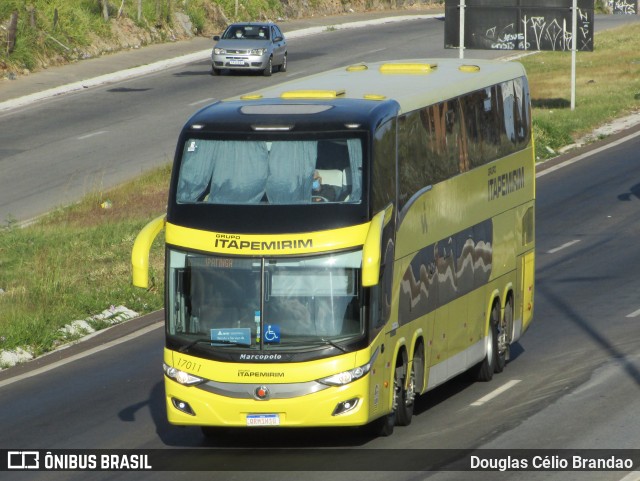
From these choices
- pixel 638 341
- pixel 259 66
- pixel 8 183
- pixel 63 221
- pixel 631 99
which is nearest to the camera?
pixel 638 341

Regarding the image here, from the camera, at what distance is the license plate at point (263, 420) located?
14203 mm

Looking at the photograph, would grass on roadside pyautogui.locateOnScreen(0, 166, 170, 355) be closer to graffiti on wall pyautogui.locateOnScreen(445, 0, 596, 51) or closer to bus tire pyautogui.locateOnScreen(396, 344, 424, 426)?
bus tire pyautogui.locateOnScreen(396, 344, 424, 426)

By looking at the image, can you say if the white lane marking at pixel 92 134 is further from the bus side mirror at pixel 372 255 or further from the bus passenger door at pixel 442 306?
the bus side mirror at pixel 372 255

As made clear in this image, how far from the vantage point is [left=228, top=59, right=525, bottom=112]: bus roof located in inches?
627

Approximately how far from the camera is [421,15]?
266 feet

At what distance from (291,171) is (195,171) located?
0.97 meters

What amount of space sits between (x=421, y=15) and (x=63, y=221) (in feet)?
175

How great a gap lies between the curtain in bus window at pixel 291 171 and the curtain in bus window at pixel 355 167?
14.0 inches

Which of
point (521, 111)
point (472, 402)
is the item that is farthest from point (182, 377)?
point (521, 111)

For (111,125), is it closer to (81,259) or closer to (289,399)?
(81,259)

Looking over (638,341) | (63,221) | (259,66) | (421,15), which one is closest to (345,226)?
(638,341)

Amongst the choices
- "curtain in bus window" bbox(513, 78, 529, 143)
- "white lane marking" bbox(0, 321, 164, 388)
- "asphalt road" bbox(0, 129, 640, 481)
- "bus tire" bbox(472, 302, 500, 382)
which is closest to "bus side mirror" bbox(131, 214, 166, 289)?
"asphalt road" bbox(0, 129, 640, 481)

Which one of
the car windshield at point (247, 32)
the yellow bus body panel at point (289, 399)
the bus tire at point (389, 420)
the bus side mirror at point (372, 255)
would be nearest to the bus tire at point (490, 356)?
the bus tire at point (389, 420)

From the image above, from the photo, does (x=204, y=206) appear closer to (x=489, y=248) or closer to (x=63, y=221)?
(x=489, y=248)
